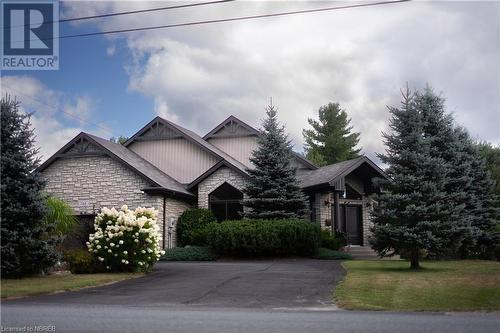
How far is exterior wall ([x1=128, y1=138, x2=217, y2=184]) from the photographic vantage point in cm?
3092

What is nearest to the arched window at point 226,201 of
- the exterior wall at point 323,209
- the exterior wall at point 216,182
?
the exterior wall at point 216,182

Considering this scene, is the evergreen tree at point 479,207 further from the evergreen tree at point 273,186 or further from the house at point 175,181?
the evergreen tree at point 273,186

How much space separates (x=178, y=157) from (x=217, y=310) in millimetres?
21279

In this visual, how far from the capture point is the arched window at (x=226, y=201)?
28.4 m

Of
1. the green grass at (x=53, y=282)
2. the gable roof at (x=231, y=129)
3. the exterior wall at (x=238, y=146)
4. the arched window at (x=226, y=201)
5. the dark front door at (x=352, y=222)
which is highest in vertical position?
the gable roof at (x=231, y=129)

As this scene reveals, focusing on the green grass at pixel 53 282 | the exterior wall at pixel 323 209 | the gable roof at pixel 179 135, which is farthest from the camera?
the gable roof at pixel 179 135

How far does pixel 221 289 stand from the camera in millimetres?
13984

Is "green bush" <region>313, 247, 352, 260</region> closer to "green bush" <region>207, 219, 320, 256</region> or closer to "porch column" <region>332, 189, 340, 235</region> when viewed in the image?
"green bush" <region>207, 219, 320, 256</region>

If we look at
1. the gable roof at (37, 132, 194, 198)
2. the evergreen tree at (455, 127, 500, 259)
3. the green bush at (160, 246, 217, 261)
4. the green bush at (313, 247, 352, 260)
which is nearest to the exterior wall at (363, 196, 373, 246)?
the evergreen tree at (455, 127, 500, 259)

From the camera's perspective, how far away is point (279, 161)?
26.8m

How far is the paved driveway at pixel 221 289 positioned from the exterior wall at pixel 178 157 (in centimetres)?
1206

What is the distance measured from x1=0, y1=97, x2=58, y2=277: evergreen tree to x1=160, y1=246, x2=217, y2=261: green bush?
7813mm

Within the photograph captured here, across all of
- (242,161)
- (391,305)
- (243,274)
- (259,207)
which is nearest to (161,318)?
(391,305)

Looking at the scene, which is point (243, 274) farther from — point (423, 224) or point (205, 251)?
point (205, 251)
